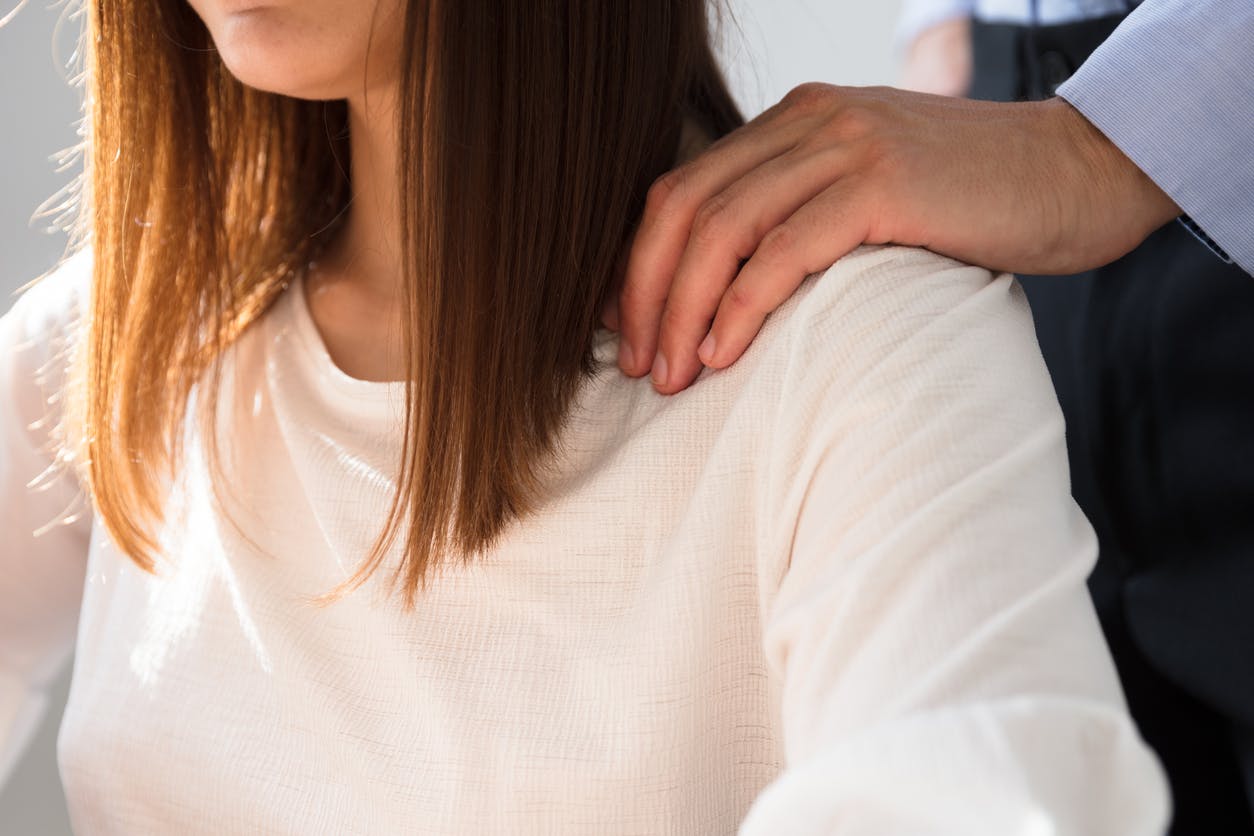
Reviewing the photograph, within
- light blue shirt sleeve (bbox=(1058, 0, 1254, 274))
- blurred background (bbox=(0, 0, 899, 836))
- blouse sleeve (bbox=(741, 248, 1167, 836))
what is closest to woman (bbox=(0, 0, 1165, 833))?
blouse sleeve (bbox=(741, 248, 1167, 836))

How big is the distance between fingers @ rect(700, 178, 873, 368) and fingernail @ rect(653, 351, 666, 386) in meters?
0.06

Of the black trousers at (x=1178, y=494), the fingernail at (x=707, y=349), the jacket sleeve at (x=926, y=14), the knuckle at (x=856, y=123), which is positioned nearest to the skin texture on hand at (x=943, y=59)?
the jacket sleeve at (x=926, y=14)

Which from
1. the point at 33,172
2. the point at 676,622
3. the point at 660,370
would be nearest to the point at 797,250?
the point at 660,370

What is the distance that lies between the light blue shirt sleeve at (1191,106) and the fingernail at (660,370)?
33 cm

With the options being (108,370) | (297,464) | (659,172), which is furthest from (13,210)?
(659,172)

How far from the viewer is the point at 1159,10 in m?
0.84

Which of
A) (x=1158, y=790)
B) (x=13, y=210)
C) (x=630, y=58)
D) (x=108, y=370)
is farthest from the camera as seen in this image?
(x=13, y=210)

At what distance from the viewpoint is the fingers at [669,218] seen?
29.6 inches

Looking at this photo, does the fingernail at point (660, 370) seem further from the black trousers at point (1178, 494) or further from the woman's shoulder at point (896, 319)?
the black trousers at point (1178, 494)

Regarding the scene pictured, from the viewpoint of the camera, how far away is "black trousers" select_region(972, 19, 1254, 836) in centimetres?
77

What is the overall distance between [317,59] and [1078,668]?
0.58 metres

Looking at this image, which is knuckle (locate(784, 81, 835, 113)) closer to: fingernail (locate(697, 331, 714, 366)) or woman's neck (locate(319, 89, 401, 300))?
fingernail (locate(697, 331, 714, 366))

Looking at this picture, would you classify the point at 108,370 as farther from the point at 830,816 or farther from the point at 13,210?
the point at 830,816

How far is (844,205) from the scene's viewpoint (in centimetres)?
71
